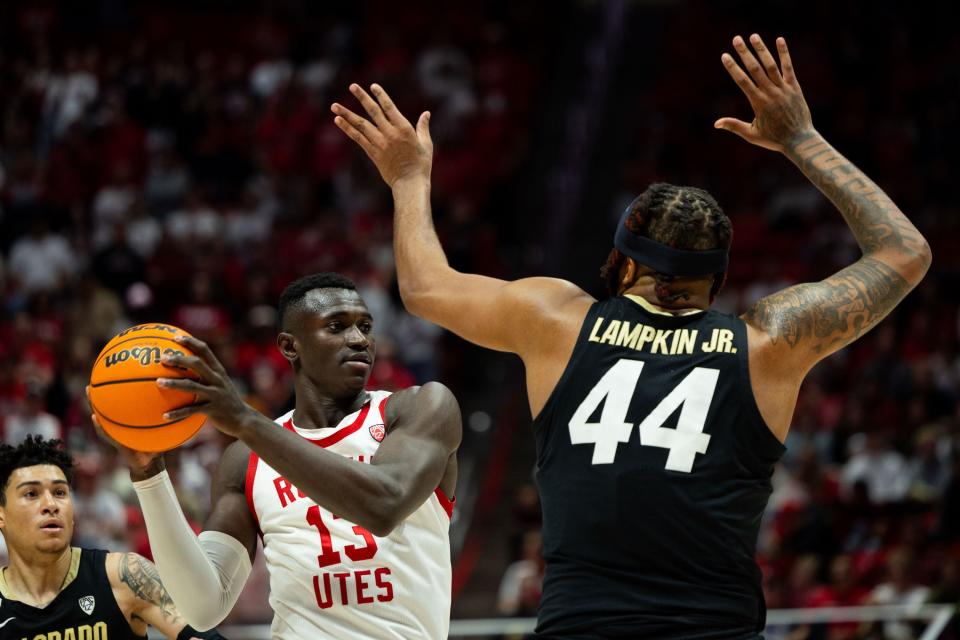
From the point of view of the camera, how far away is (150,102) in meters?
18.9

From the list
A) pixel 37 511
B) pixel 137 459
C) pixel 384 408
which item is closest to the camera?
pixel 137 459

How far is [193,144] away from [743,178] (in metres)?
7.58

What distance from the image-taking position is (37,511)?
580 centimetres

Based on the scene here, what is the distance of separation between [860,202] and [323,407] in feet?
7.06

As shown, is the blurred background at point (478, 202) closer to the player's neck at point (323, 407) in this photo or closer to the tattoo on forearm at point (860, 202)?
the player's neck at point (323, 407)

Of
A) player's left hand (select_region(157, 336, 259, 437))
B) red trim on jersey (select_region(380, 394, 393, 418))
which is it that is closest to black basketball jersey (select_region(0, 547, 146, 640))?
red trim on jersey (select_region(380, 394, 393, 418))

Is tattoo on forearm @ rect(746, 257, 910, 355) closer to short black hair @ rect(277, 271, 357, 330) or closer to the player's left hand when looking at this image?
the player's left hand

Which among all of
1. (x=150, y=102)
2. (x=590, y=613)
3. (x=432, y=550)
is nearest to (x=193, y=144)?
(x=150, y=102)

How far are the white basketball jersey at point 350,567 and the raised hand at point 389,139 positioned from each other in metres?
1.08

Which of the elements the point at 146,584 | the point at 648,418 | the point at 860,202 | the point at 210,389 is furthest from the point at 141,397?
the point at 860,202

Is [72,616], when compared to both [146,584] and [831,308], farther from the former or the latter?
[831,308]

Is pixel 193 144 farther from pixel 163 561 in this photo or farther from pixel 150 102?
pixel 163 561

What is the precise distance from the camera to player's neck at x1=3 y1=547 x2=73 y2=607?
5.77 m

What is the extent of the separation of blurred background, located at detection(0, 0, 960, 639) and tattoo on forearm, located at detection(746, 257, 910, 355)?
6.11 m
